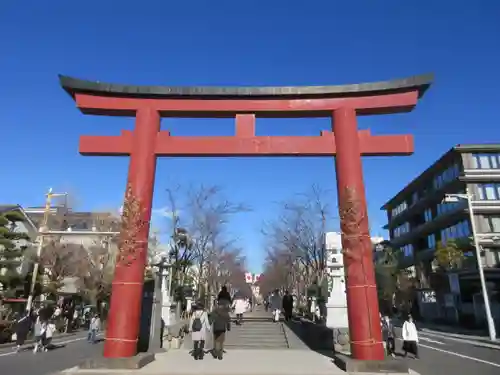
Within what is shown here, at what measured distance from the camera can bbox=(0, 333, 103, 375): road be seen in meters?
10.8

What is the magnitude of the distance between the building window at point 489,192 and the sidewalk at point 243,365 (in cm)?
2869

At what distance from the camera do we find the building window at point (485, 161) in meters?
34.5

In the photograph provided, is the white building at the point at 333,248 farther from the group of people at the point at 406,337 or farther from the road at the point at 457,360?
the road at the point at 457,360

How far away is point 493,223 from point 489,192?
9.13 feet

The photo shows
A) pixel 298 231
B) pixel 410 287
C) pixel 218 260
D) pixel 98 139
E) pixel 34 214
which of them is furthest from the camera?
pixel 34 214

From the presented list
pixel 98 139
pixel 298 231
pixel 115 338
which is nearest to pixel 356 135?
pixel 98 139

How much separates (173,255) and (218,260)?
13.2 metres

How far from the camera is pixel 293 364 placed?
399 inches

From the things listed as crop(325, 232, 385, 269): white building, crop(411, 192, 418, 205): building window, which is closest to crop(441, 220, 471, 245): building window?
crop(411, 192, 418, 205): building window

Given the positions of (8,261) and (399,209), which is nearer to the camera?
(8,261)

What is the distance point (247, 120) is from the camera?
11.1 m

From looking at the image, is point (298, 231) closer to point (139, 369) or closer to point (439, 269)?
point (439, 269)

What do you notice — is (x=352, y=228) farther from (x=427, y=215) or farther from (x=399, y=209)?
(x=399, y=209)

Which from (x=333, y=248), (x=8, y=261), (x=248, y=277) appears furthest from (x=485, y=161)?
(x=248, y=277)
